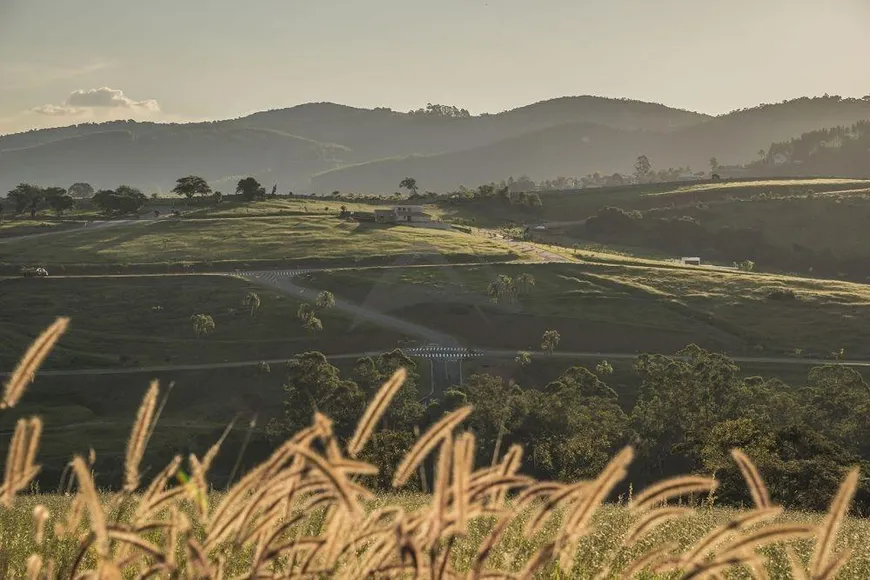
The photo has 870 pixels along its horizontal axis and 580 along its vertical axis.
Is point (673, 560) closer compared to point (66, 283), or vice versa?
point (673, 560)

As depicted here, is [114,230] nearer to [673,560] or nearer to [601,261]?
[601,261]

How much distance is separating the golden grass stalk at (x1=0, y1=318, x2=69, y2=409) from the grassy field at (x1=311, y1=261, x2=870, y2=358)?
11508cm

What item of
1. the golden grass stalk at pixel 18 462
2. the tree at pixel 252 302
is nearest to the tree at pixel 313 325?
the tree at pixel 252 302

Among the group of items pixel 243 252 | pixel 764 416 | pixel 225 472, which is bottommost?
pixel 225 472

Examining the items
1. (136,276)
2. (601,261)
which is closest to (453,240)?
(601,261)

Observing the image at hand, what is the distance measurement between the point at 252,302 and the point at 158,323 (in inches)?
622

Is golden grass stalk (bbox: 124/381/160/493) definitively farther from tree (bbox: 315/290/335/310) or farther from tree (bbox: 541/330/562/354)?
tree (bbox: 315/290/335/310)

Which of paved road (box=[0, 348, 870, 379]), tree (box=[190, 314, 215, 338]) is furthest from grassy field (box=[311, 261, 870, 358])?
tree (box=[190, 314, 215, 338])

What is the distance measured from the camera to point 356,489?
4.43 metres

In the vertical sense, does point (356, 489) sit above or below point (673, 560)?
above

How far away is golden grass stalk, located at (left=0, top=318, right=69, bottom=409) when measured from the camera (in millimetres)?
4574

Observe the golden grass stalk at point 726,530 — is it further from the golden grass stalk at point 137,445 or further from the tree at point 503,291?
the tree at point 503,291

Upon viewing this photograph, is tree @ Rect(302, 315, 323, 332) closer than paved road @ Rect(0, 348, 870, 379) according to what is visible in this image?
No

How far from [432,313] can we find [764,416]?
2752 inches
